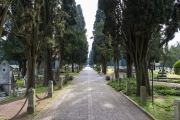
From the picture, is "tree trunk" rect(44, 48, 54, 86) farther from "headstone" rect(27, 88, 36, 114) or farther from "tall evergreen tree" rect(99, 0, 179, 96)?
"headstone" rect(27, 88, 36, 114)

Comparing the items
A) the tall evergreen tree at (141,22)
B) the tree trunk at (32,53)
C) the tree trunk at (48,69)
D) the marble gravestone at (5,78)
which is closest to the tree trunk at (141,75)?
the tall evergreen tree at (141,22)

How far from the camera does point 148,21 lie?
38.5 ft

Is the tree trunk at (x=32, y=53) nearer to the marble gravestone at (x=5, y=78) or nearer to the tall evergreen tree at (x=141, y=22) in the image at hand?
the marble gravestone at (x=5, y=78)

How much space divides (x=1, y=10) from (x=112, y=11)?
864 centimetres

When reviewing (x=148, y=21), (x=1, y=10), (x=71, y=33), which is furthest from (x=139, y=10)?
(x=71, y=33)

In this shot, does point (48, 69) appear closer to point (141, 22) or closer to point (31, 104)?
point (141, 22)

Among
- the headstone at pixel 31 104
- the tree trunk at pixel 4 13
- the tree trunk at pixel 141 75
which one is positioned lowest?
the headstone at pixel 31 104

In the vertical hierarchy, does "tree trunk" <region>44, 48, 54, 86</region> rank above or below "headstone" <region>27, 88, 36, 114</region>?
above

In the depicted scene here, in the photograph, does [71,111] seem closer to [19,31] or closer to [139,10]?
[19,31]

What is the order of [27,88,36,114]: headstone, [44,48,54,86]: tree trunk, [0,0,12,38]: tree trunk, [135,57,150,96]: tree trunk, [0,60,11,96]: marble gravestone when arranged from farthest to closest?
[44,48,54,86]: tree trunk → [0,60,11,96]: marble gravestone → [135,57,150,96]: tree trunk → [27,88,36,114]: headstone → [0,0,12,38]: tree trunk

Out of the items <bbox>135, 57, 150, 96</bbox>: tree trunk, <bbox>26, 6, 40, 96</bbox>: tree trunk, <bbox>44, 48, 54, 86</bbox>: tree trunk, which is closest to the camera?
<bbox>135, 57, 150, 96</bbox>: tree trunk

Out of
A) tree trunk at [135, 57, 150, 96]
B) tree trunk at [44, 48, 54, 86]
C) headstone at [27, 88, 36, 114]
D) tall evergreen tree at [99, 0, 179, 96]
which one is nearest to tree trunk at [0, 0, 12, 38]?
headstone at [27, 88, 36, 114]

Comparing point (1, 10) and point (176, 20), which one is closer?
point (1, 10)

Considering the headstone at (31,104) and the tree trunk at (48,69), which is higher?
the tree trunk at (48,69)
